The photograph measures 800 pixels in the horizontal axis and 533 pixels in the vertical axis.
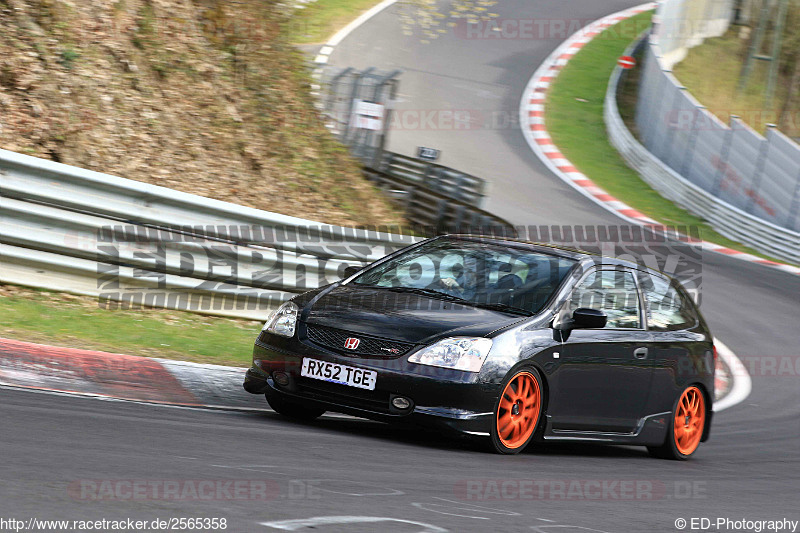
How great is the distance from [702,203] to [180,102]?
548 inches

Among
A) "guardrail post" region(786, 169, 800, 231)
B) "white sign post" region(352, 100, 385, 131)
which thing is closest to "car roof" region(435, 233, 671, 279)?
"white sign post" region(352, 100, 385, 131)

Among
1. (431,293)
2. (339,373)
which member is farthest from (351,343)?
(431,293)

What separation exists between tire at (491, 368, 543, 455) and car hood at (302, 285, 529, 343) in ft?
1.21

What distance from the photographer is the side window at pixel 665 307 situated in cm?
826

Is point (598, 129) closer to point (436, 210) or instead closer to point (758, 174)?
point (758, 174)

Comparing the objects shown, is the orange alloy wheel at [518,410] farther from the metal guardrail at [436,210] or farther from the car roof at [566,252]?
the metal guardrail at [436,210]

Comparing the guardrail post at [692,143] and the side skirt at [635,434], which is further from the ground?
the side skirt at [635,434]

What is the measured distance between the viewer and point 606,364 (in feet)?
25.1

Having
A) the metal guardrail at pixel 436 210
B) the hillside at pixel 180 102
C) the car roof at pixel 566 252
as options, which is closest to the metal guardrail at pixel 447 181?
the metal guardrail at pixel 436 210

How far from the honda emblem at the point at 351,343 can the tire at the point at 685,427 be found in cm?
281

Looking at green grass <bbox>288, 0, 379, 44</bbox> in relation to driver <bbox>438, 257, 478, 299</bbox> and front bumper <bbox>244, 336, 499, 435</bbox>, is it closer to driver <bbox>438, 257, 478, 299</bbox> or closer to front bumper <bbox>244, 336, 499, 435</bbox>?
driver <bbox>438, 257, 478, 299</bbox>

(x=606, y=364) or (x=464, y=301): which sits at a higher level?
(x=464, y=301)

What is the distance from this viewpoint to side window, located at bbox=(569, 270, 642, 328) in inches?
300

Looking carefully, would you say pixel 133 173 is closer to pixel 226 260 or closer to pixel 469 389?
pixel 226 260
